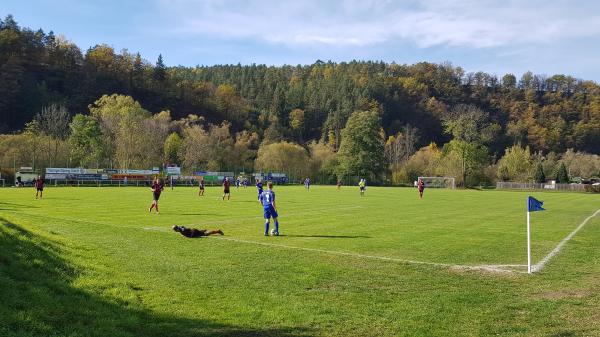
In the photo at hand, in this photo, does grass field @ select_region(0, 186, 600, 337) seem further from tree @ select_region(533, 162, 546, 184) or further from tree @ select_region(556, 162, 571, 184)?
tree @ select_region(556, 162, 571, 184)

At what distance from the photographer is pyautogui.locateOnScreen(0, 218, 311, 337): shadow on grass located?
656 centimetres

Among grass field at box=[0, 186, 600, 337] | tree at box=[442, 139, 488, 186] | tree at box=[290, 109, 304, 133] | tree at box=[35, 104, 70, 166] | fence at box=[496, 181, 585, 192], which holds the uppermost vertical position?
tree at box=[290, 109, 304, 133]

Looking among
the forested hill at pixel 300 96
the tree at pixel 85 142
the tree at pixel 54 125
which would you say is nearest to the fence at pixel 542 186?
Answer: the forested hill at pixel 300 96

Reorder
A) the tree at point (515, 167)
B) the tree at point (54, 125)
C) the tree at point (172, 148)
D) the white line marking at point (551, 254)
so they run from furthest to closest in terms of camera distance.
→ the tree at point (515, 167) → the tree at point (172, 148) → the tree at point (54, 125) → the white line marking at point (551, 254)

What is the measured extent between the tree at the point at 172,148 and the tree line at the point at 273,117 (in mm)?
284

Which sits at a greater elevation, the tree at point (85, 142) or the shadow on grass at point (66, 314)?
the tree at point (85, 142)

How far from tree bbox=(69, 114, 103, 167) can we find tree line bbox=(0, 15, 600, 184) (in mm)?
211

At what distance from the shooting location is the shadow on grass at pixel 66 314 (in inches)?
258

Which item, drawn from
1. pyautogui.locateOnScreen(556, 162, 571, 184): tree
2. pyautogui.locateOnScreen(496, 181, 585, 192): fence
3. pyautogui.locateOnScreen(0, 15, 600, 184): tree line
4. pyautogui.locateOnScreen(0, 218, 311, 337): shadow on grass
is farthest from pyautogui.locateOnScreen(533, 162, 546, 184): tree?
pyautogui.locateOnScreen(0, 218, 311, 337): shadow on grass

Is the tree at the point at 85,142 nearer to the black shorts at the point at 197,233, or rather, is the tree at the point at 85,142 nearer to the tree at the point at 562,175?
the black shorts at the point at 197,233

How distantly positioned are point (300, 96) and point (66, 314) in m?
171

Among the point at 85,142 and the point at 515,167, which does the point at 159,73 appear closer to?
the point at 85,142

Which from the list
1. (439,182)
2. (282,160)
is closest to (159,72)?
(282,160)

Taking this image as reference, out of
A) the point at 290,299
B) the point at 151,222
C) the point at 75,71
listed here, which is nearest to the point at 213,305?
the point at 290,299
